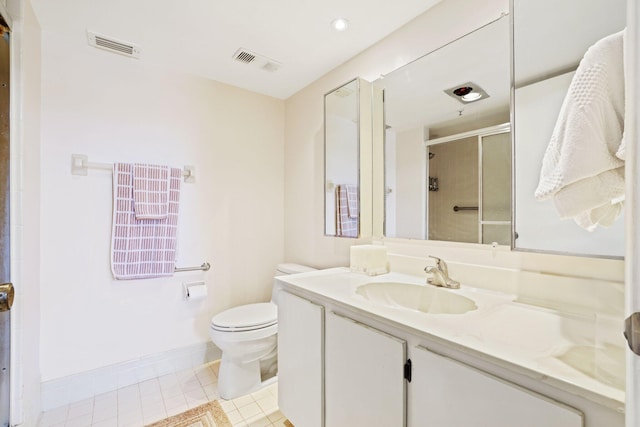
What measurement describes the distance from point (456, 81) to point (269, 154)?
1.61 metres

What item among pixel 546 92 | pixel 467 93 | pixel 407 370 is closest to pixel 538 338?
pixel 407 370

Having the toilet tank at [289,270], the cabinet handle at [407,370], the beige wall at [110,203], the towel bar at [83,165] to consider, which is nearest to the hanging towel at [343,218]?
the toilet tank at [289,270]

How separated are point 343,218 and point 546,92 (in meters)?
1.23

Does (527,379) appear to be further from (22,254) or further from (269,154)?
(269,154)

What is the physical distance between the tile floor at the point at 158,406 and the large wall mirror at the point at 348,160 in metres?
1.15

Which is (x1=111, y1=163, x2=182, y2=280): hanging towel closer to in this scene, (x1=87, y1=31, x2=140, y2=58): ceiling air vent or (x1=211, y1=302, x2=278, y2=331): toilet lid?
(x1=211, y1=302, x2=278, y2=331): toilet lid

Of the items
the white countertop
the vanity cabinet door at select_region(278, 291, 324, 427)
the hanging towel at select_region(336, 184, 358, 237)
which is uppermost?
the hanging towel at select_region(336, 184, 358, 237)

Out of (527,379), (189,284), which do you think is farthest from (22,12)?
(527,379)

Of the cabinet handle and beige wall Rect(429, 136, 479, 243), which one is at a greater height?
beige wall Rect(429, 136, 479, 243)

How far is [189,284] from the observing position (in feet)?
6.86

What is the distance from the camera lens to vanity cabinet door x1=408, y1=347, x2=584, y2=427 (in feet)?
1.99

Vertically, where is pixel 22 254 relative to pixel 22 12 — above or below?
below

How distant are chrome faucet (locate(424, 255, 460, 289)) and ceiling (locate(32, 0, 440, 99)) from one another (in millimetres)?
1297

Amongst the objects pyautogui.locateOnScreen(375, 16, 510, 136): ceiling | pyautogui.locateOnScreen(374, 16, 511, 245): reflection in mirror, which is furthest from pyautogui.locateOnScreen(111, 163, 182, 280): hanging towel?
pyautogui.locateOnScreen(375, 16, 510, 136): ceiling
